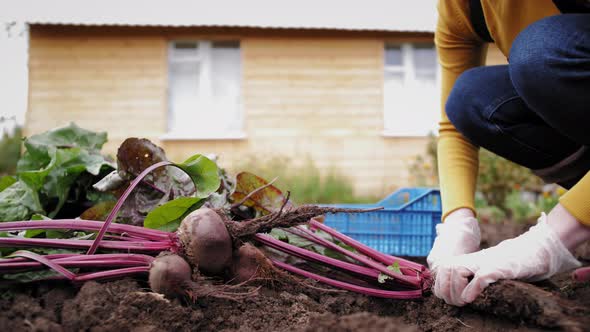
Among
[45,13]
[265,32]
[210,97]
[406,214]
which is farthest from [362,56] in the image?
[406,214]

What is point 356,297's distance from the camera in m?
1.40

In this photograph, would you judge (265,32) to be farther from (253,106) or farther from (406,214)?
(406,214)

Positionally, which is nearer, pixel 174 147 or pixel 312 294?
pixel 312 294

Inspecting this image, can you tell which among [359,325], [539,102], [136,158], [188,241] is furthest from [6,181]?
[539,102]

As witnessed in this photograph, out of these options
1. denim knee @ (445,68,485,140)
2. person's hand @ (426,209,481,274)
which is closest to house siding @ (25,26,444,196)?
denim knee @ (445,68,485,140)

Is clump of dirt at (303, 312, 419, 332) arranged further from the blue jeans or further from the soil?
the blue jeans

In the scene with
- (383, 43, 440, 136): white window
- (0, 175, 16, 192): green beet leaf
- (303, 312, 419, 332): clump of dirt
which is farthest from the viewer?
(383, 43, 440, 136): white window

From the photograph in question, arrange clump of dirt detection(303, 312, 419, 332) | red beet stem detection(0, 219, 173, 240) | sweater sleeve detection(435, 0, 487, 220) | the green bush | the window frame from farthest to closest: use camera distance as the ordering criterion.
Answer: the window frame → the green bush → sweater sleeve detection(435, 0, 487, 220) → red beet stem detection(0, 219, 173, 240) → clump of dirt detection(303, 312, 419, 332)

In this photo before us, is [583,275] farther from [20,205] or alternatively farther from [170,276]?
[20,205]

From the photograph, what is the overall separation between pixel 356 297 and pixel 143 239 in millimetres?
620

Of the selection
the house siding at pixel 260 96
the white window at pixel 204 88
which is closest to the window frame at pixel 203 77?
the white window at pixel 204 88

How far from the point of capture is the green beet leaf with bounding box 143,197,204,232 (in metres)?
1.42

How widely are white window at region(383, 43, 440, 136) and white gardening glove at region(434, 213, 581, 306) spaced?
670 centimetres

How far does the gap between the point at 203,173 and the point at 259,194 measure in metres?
0.25
